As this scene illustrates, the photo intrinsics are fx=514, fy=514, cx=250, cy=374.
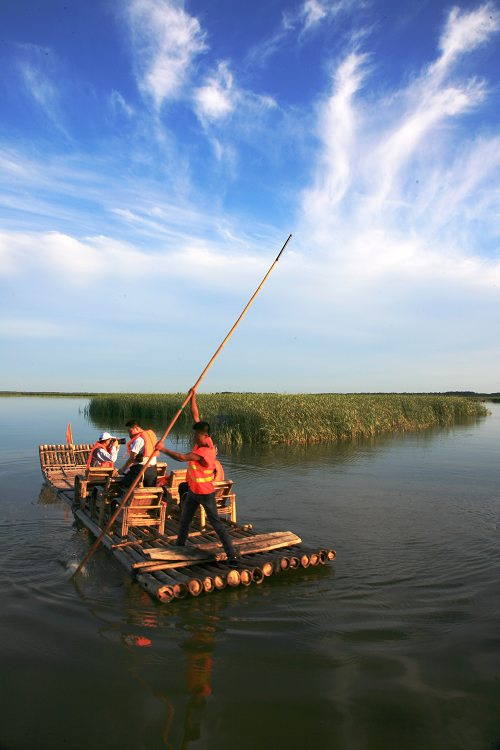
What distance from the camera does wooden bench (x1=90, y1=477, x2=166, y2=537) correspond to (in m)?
8.34

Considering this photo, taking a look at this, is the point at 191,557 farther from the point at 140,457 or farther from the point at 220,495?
the point at 140,457

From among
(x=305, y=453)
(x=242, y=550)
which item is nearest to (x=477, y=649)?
(x=242, y=550)

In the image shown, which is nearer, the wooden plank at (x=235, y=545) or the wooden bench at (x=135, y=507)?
the wooden plank at (x=235, y=545)

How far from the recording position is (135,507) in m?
8.38

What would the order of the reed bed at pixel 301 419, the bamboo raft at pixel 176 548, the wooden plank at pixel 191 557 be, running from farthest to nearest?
the reed bed at pixel 301 419
the wooden plank at pixel 191 557
the bamboo raft at pixel 176 548

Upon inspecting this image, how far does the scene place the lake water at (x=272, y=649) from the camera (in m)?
3.94

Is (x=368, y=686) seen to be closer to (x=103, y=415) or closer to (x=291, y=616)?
(x=291, y=616)

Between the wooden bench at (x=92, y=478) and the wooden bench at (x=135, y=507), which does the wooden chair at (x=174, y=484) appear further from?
the wooden bench at (x=92, y=478)

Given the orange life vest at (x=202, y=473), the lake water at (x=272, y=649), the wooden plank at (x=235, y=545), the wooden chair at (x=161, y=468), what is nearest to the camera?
the lake water at (x=272, y=649)

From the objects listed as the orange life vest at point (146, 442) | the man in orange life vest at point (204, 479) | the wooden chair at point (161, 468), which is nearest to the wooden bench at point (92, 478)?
the wooden chair at point (161, 468)

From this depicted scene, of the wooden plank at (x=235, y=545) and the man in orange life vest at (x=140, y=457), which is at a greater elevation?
the man in orange life vest at (x=140, y=457)

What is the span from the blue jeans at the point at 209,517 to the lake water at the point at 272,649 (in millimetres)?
605

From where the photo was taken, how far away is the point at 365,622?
5848 mm

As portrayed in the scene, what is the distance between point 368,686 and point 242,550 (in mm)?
3201
